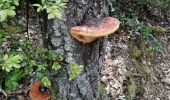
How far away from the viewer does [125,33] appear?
5.79 m

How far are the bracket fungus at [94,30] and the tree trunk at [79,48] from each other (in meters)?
0.09

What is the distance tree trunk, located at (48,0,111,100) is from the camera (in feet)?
8.72

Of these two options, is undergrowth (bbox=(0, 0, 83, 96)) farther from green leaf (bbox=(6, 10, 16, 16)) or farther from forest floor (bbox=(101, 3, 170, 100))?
forest floor (bbox=(101, 3, 170, 100))

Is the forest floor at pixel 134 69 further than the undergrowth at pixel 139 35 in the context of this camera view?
No

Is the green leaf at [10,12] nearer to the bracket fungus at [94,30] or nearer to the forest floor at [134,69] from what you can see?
the bracket fungus at [94,30]

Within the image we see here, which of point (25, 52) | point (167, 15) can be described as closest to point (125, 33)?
point (167, 15)

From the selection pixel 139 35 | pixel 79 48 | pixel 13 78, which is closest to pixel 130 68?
pixel 139 35

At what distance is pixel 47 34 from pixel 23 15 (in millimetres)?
2597

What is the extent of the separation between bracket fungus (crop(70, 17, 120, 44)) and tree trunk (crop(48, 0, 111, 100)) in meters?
0.09

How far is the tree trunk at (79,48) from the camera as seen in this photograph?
8.72 ft

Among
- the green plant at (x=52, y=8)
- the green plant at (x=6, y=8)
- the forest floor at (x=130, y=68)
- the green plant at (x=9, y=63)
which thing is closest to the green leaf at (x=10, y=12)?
the green plant at (x=6, y=8)

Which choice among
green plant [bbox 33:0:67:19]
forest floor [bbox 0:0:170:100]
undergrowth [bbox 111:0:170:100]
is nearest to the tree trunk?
green plant [bbox 33:0:67:19]

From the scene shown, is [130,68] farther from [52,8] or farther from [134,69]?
[52,8]

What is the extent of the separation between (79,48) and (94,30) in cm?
45
